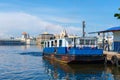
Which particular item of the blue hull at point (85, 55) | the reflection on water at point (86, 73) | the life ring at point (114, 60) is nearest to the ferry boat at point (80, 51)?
the blue hull at point (85, 55)

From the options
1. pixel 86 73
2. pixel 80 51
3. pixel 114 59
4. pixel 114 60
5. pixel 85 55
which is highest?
pixel 80 51

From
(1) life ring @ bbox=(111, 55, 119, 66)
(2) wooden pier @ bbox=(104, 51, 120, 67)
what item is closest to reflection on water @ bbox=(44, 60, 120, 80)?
(1) life ring @ bbox=(111, 55, 119, 66)

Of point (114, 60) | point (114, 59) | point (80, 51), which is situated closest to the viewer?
point (80, 51)

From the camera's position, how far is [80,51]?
42.7m

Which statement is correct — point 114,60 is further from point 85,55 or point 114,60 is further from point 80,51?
point 80,51

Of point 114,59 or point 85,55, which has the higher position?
point 85,55

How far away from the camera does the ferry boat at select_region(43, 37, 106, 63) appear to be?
42.7 meters

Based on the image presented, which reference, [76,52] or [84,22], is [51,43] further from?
[76,52]

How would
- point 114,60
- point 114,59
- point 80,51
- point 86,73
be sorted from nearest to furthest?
point 86,73, point 80,51, point 114,59, point 114,60

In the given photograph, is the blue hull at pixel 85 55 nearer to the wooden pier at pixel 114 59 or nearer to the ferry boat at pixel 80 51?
the ferry boat at pixel 80 51

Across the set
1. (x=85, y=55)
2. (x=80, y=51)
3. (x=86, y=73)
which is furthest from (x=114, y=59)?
(x=86, y=73)

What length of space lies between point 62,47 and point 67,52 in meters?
2.34

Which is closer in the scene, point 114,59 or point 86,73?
point 86,73

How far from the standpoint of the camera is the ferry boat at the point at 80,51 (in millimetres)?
42719
